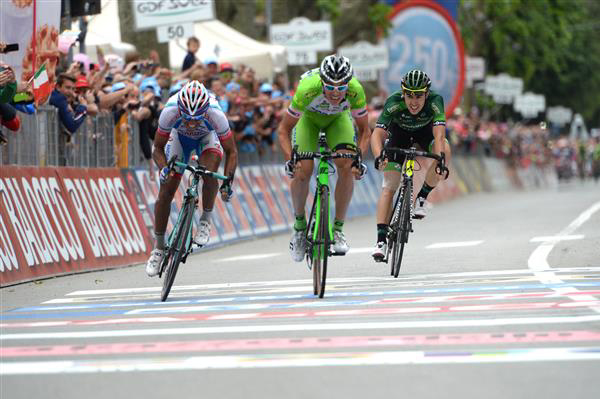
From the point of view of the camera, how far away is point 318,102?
1270 centimetres

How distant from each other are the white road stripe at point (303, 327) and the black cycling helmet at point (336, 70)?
301 centimetres

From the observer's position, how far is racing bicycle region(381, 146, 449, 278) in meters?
13.8

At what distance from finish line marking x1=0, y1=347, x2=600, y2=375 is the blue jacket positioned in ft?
26.9

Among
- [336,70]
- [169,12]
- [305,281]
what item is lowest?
[305,281]

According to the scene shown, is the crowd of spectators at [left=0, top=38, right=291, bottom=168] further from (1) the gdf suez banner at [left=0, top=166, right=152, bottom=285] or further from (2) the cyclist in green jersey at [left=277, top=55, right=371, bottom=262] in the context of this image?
(2) the cyclist in green jersey at [left=277, top=55, right=371, bottom=262]

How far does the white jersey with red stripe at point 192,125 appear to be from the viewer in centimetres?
1265

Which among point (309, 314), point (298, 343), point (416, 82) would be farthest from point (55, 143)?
point (298, 343)

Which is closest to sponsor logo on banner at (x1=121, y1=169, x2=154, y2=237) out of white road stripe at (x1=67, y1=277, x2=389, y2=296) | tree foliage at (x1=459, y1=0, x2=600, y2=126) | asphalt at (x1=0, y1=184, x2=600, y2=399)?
asphalt at (x1=0, y1=184, x2=600, y2=399)

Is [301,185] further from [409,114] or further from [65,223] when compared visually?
[65,223]

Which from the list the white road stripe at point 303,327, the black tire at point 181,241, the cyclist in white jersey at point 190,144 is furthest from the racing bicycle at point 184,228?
the white road stripe at point 303,327

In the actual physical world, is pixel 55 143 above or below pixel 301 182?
below

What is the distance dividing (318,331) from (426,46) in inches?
1014

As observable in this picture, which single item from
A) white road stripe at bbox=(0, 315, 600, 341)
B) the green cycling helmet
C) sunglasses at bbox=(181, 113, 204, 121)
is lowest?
white road stripe at bbox=(0, 315, 600, 341)

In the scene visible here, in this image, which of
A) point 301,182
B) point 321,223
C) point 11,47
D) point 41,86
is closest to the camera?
point 321,223
